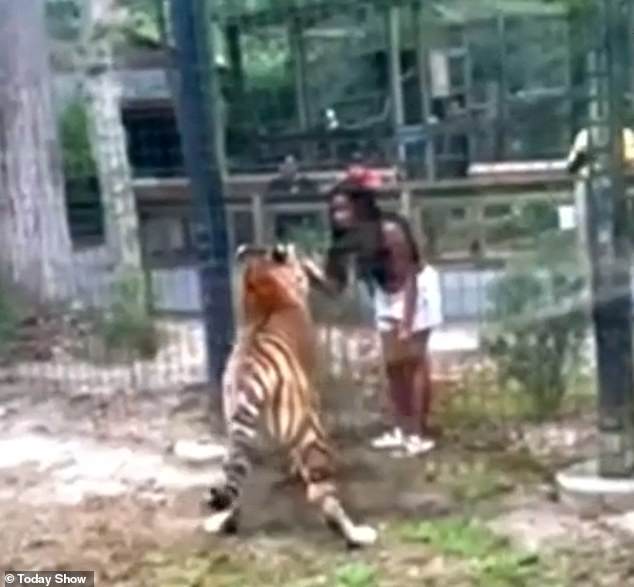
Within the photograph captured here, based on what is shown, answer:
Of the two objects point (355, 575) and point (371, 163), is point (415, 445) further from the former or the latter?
point (371, 163)

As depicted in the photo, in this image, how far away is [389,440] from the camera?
9.51ft

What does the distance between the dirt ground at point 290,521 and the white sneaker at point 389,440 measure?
0.06ft

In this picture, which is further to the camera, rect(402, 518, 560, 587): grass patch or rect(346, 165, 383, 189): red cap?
rect(346, 165, 383, 189): red cap

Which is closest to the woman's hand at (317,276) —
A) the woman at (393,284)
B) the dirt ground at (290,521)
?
the woman at (393,284)

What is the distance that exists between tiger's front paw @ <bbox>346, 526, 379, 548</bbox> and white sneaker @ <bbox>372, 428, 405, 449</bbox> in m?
0.16

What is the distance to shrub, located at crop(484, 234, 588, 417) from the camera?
2.89 metres

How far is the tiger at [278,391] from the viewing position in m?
2.85

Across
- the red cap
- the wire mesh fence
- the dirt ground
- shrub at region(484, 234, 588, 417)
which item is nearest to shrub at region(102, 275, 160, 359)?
the wire mesh fence

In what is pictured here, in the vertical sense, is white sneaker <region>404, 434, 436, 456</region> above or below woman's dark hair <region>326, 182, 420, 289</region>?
below

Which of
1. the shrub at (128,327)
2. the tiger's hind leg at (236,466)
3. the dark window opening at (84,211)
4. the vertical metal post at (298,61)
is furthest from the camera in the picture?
the shrub at (128,327)

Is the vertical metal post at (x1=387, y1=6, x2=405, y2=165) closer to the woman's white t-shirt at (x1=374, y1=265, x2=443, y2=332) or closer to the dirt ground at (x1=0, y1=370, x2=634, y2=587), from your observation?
the woman's white t-shirt at (x1=374, y1=265, x2=443, y2=332)

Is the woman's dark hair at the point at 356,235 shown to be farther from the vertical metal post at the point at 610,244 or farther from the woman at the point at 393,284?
the vertical metal post at the point at 610,244

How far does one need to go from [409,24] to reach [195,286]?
23.7 inches

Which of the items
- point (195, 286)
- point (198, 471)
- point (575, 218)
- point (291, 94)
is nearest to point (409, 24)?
point (291, 94)
